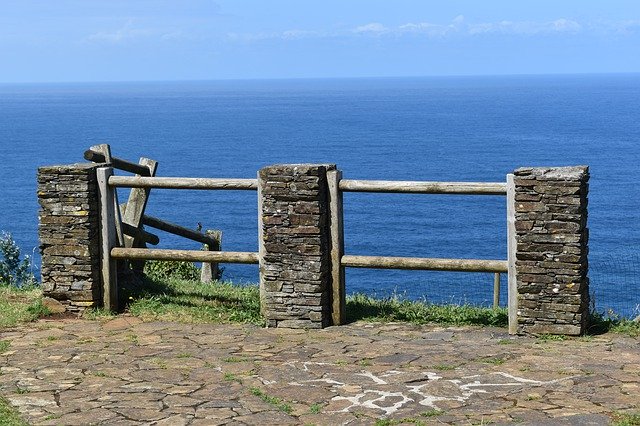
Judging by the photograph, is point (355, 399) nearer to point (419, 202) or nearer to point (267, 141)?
point (419, 202)

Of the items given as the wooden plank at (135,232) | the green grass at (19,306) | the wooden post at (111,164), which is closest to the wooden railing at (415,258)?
the wooden post at (111,164)

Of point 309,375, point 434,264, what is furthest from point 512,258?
point 309,375

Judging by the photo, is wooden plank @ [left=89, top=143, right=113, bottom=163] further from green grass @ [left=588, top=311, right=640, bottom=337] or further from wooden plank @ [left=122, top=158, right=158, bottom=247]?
green grass @ [left=588, top=311, right=640, bottom=337]

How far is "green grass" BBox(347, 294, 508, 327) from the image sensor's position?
436 inches

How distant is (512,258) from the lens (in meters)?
10.3

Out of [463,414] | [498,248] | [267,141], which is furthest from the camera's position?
[267,141]

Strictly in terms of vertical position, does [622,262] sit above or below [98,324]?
below

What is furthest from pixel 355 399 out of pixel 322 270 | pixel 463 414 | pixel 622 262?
pixel 622 262

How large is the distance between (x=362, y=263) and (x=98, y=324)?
287 centimetres

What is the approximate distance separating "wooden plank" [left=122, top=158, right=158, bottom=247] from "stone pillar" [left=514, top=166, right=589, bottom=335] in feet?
15.4

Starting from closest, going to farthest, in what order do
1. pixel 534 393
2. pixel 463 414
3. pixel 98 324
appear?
pixel 463 414, pixel 534 393, pixel 98 324

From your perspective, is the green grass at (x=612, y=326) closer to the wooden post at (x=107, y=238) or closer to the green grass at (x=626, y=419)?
the green grass at (x=626, y=419)

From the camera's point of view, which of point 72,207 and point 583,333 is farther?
point 72,207

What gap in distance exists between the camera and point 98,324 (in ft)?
36.9
